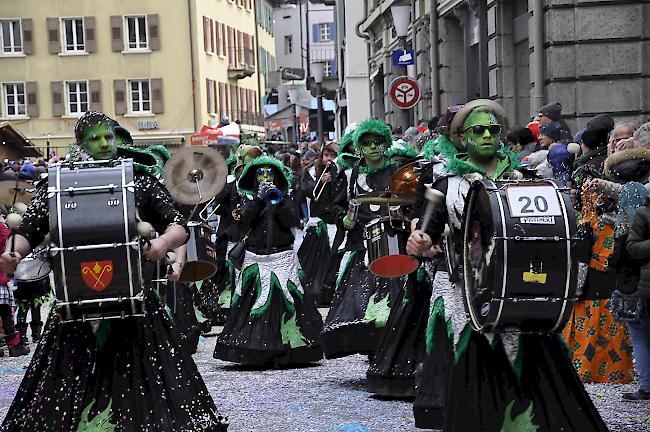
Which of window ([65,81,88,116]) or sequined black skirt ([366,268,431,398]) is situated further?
window ([65,81,88,116])

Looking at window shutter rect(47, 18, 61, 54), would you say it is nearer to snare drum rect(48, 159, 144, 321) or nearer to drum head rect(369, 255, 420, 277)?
drum head rect(369, 255, 420, 277)

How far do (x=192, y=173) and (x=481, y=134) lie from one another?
3056 millimetres

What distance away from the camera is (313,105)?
224 ft

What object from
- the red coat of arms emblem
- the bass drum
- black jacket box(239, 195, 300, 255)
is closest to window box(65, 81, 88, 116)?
black jacket box(239, 195, 300, 255)

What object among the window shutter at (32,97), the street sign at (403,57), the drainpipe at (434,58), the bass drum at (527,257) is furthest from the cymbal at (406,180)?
the window shutter at (32,97)

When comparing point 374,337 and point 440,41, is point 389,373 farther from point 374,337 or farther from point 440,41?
point 440,41

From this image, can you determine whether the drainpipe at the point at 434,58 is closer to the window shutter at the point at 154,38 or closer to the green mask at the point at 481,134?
the green mask at the point at 481,134

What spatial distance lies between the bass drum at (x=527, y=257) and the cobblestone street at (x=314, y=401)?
2.16 m

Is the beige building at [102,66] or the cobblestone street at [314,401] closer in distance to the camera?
the cobblestone street at [314,401]

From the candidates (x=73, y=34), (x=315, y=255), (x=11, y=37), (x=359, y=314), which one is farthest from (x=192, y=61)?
(x=359, y=314)

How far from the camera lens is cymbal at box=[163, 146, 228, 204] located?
885 centimetres

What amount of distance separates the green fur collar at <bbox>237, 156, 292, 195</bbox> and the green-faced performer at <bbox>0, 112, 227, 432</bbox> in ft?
17.3

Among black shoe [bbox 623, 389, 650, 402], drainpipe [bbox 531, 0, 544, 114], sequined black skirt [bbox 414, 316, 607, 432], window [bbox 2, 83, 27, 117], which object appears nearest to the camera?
sequined black skirt [bbox 414, 316, 607, 432]

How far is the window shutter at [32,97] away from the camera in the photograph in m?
57.9
